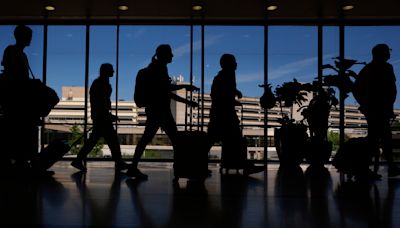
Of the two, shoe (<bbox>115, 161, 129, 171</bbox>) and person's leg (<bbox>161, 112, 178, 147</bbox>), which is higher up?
person's leg (<bbox>161, 112, 178, 147</bbox>)

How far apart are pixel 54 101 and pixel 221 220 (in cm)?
273

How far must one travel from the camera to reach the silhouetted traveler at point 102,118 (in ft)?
15.7

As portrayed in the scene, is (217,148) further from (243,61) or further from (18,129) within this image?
(18,129)

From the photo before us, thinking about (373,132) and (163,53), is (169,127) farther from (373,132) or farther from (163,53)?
(373,132)

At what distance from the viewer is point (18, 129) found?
3873mm

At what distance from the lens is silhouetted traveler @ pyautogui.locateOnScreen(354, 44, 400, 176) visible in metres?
4.05

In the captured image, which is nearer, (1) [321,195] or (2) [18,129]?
(1) [321,195]

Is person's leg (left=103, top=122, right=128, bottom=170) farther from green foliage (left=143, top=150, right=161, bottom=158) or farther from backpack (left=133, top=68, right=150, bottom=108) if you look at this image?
green foliage (left=143, top=150, right=161, bottom=158)
